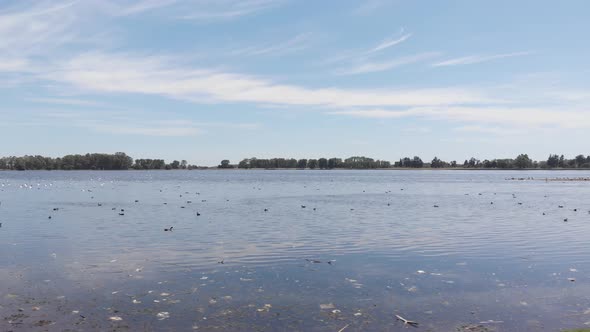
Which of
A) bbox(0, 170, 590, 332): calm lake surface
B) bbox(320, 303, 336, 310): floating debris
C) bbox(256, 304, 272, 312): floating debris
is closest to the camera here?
bbox(0, 170, 590, 332): calm lake surface

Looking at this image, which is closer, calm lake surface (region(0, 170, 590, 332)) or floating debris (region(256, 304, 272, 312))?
calm lake surface (region(0, 170, 590, 332))

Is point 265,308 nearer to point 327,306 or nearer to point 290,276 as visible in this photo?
point 327,306

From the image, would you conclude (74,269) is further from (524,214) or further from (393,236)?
(524,214)

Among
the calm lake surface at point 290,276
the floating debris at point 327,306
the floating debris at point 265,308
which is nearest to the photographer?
the calm lake surface at point 290,276

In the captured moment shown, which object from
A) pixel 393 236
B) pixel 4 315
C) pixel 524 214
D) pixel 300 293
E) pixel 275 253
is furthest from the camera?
pixel 524 214

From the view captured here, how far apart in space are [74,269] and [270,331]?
10.6 meters

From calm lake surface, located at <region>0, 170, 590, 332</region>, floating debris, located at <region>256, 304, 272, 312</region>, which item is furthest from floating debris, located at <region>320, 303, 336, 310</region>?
floating debris, located at <region>256, 304, 272, 312</region>

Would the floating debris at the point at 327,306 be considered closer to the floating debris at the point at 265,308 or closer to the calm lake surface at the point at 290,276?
the calm lake surface at the point at 290,276

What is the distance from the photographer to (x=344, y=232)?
104 ft

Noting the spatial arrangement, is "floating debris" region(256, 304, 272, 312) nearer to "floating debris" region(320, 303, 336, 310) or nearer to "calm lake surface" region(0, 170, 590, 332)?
"calm lake surface" region(0, 170, 590, 332)

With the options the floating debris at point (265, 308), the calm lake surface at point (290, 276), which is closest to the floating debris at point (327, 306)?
the calm lake surface at point (290, 276)

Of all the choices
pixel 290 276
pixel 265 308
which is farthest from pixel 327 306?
pixel 290 276

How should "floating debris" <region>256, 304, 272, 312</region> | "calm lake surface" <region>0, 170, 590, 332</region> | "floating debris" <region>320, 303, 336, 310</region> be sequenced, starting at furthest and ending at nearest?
"floating debris" <region>320, 303, 336, 310</region> → "floating debris" <region>256, 304, 272, 312</region> → "calm lake surface" <region>0, 170, 590, 332</region>

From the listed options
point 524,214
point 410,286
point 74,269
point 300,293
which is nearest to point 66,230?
point 74,269
